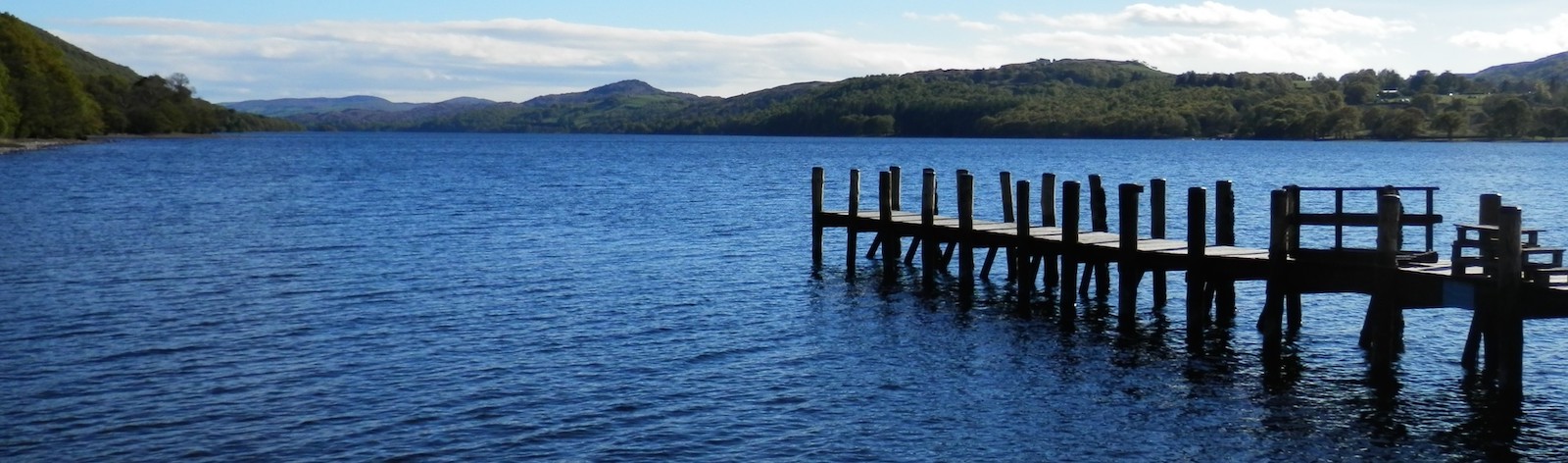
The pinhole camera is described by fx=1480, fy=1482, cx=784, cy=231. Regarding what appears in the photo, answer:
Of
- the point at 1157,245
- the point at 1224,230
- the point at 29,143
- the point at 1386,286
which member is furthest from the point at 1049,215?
the point at 29,143

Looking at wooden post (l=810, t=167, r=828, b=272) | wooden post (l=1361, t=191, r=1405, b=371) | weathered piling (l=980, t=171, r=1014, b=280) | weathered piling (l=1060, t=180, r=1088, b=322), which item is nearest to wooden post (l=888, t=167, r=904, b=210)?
wooden post (l=810, t=167, r=828, b=272)

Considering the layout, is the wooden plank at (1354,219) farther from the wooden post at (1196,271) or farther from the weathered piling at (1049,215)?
the weathered piling at (1049,215)

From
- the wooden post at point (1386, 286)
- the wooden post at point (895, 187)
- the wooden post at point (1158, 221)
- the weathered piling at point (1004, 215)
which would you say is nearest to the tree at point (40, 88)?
the wooden post at point (895, 187)

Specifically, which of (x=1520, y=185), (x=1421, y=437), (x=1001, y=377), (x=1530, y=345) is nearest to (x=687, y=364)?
(x=1001, y=377)

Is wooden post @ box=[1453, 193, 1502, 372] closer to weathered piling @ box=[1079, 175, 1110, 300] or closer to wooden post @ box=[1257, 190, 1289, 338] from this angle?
wooden post @ box=[1257, 190, 1289, 338]

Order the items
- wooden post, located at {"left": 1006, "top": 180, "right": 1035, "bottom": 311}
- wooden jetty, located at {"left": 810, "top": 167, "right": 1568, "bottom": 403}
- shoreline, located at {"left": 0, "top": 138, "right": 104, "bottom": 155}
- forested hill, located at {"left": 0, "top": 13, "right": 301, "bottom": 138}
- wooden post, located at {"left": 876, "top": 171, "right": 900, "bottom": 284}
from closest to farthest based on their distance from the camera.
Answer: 1. wooden jetty, located at {"left": 810, "top": 167, "right": 1568, "bottom": 403}
2. wooden post, located at {"left": 1006, "top": 180, "right": 1035, "bottom": 311}
3. wooden post, located at {"left": 876, "top": 171, "right": 900, "bottom": 284}
4. shoreline, located at {"left": 0, "top": 138, "right": 104, "bottom": 155}
5. forested hill, located at {"left": 0, "top": 13, "right": 301, "bottom": 138}

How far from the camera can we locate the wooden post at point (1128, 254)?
913 inches

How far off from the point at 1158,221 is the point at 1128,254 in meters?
1.25

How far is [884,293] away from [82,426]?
52.9 feet

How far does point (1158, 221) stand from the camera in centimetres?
2419

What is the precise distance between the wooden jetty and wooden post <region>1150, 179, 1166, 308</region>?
0.03 meters

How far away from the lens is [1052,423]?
17234 mm

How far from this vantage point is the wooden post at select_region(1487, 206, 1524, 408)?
16.9 metres

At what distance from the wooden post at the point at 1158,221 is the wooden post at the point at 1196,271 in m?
1.13
